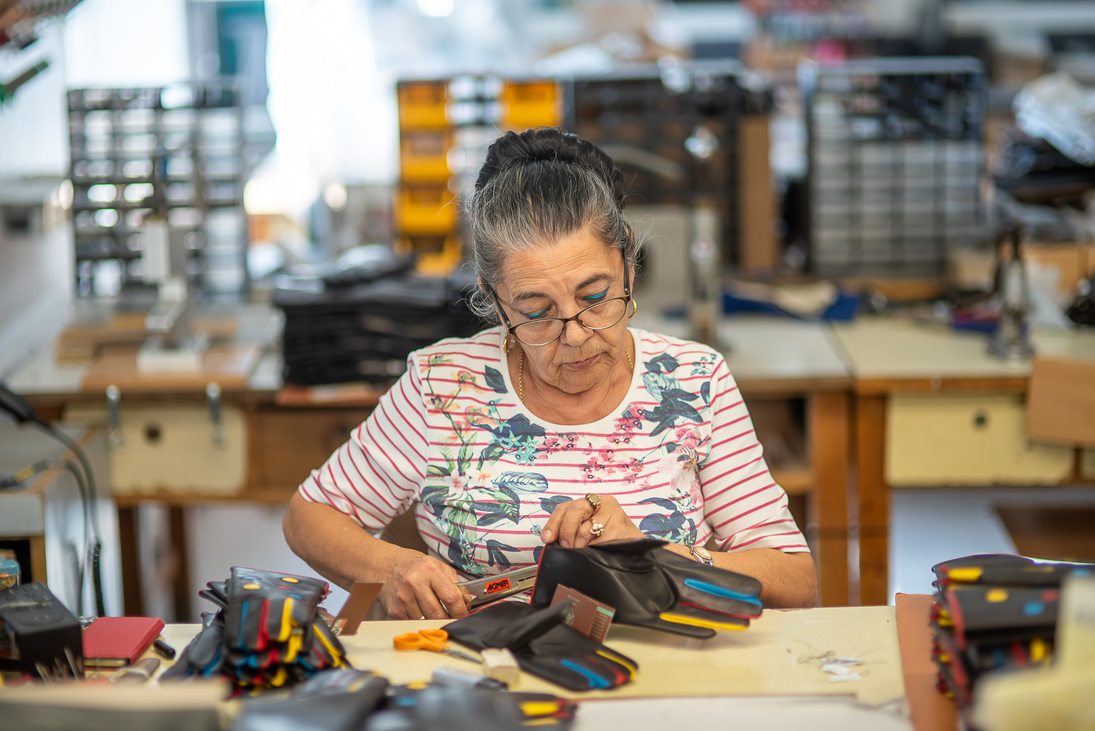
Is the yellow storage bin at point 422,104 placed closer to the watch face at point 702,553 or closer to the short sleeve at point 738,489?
the short sleeve at point 738,489

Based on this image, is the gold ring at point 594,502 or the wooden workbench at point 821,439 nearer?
the gold ring at point 594,502

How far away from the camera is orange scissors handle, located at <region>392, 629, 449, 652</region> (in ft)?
4.06

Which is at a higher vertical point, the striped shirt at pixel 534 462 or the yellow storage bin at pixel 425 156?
the yellow storage bin at pixel 425 156

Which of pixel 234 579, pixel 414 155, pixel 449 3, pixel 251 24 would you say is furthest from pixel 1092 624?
pixel 251 24

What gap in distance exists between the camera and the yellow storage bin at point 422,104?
2975 millimetres

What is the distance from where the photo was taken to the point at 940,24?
7.07 m

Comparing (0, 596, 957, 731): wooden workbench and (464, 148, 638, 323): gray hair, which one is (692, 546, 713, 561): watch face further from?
(464, 148, 638, 323): gray hair

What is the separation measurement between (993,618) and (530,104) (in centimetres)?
226

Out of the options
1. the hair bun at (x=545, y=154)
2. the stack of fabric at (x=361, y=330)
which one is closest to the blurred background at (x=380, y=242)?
the stack of fabric at (x=361, y=330)

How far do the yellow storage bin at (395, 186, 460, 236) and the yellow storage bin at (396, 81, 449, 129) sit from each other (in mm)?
179

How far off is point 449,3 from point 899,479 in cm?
339

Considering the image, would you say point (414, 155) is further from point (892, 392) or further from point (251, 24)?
point (251, 24)

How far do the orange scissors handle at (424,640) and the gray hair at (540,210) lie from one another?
1.68 ft

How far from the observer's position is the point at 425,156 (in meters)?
3.02
